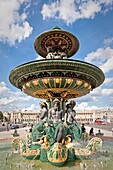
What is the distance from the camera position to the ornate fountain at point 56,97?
6.52 metres

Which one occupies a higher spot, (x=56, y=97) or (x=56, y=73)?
(x=56, y=73)

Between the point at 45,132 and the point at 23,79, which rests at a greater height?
the point at 23,79

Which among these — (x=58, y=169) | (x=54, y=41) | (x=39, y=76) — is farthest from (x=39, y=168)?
(x=54, y=41)

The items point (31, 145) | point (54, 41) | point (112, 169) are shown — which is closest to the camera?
point (112, 169)

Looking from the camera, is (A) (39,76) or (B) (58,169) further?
(A) (39,76)

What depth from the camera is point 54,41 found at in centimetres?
885

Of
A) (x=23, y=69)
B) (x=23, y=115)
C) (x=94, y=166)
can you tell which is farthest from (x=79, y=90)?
(x=23, y=115)

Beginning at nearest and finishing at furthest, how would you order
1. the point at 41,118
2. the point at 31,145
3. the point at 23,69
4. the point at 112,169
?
the point at 112,169 < the point at 23,69 < the point at 31,145 < the point at 41,118

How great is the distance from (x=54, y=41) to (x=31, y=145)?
4.76 metres

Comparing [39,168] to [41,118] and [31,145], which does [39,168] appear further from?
[41,118]

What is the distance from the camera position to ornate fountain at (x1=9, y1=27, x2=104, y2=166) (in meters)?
6.52

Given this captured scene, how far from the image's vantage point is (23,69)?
22.3ft

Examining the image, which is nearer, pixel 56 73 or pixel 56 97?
pixel 56 73

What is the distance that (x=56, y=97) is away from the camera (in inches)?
320
